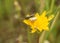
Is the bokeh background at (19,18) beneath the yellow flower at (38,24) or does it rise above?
above

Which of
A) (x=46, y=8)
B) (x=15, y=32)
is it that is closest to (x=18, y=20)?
(x=15, y=32)

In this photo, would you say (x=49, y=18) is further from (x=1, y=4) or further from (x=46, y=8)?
(x=1, y=4)

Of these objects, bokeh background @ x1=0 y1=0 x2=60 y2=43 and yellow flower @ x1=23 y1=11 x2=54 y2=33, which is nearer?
yellow flower @ x1=23 y1=11 x2=54 y2=33

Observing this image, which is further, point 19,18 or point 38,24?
point 19,18

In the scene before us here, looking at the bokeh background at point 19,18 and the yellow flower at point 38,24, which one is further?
the bokeh background at point 19,18

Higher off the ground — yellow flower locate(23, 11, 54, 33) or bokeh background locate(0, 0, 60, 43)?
bokeh background locate(0, 0, 60, 43)

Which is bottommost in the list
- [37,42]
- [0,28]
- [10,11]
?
[37,42]

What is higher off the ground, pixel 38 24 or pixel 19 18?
pixel 19 18

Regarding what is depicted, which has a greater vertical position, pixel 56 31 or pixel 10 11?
pixel 10 11
